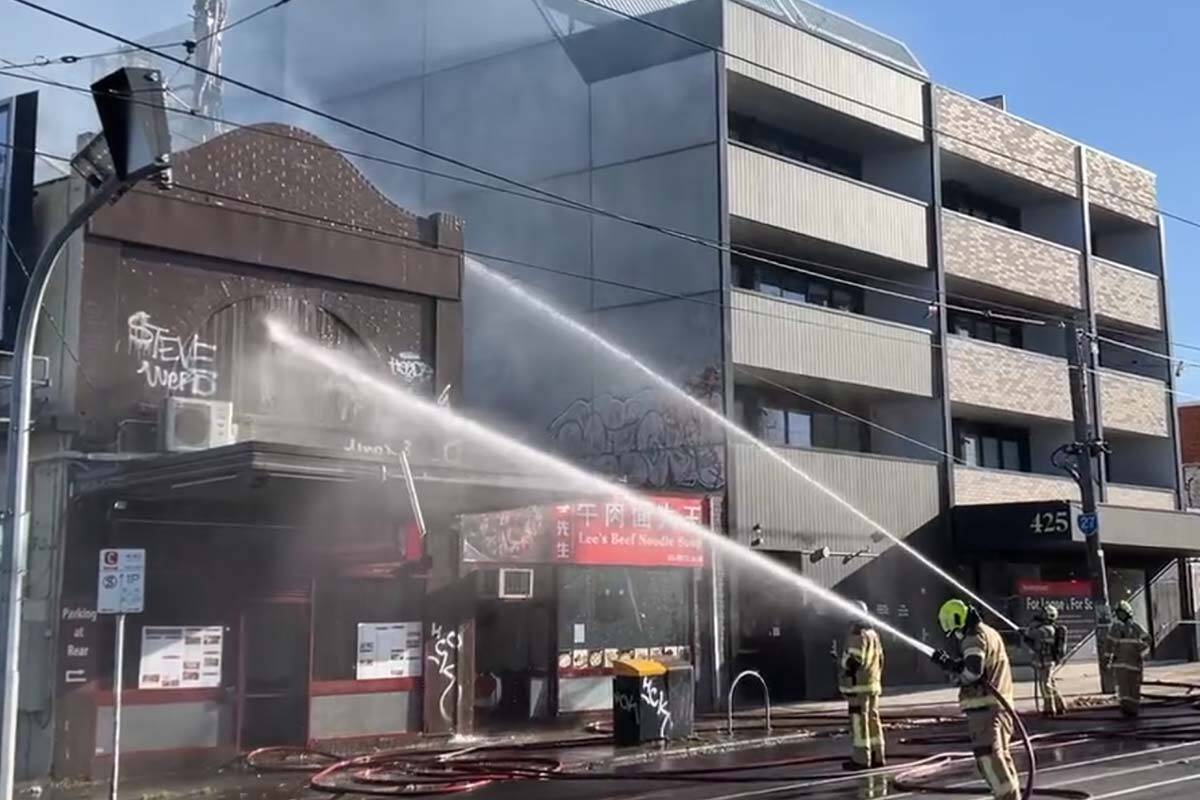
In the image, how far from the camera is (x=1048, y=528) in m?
29.9

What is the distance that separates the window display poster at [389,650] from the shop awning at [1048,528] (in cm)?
1497

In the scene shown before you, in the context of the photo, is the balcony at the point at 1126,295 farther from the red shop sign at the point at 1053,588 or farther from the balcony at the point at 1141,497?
the red shop sign at the point at 1053,588

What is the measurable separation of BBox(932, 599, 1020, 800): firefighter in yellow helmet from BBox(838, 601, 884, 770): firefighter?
12.5 ft

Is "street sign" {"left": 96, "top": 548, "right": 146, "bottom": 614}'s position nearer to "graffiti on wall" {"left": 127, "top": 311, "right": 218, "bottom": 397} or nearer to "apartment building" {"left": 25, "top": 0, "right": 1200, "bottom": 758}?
"graffiti on wall" {"left": 127, "top": 311, "right": 218, "bottom": 397}

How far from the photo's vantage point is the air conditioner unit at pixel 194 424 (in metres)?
16.8

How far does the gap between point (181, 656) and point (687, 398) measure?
41.9 ft

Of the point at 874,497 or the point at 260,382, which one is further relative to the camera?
the point at 874,497

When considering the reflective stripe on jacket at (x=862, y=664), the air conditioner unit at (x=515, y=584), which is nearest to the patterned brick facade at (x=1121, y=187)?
the air conditioner unit at (x=515, y=584)

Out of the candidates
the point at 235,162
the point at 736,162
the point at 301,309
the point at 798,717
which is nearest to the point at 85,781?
the point at 301,309

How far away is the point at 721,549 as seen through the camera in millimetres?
25547

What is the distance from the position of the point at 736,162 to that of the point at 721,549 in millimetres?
7829

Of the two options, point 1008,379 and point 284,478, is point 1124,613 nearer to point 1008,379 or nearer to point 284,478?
point 1008,379

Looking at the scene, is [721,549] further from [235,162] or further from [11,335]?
[11,335]

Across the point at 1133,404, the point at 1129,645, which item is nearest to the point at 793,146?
the point at 1133,404
